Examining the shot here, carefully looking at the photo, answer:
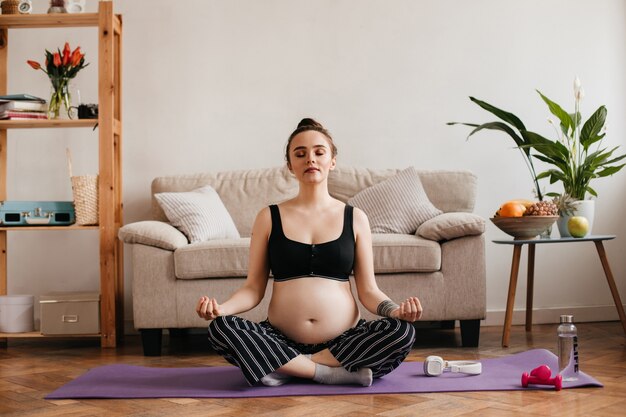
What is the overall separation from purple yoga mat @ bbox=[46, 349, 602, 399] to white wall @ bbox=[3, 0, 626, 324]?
1.50m

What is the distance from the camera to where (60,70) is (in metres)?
3.77

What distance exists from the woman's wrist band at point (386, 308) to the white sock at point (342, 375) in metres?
0.20

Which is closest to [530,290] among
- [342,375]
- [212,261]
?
[212,261]

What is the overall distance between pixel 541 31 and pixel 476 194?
1.00m

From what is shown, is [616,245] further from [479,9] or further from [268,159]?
[268,159]

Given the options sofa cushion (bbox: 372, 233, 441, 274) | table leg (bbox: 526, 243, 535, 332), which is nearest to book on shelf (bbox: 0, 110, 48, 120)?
sofa cushion (bbox: 372, 233, 441, 274)

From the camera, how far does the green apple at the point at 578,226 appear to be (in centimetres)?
351

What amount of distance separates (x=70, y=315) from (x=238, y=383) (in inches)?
57.3

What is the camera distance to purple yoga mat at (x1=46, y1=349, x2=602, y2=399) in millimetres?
2371

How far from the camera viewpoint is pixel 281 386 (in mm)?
2439

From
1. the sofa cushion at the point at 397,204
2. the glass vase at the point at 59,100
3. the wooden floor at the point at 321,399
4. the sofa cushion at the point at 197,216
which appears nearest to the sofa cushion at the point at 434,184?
the sofa cushion at the point at 397,204

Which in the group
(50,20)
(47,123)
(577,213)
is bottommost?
(577,213)

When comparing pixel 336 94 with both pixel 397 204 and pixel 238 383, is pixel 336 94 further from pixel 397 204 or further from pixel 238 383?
pixel 238 383

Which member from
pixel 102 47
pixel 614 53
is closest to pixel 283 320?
pixel 102 47
